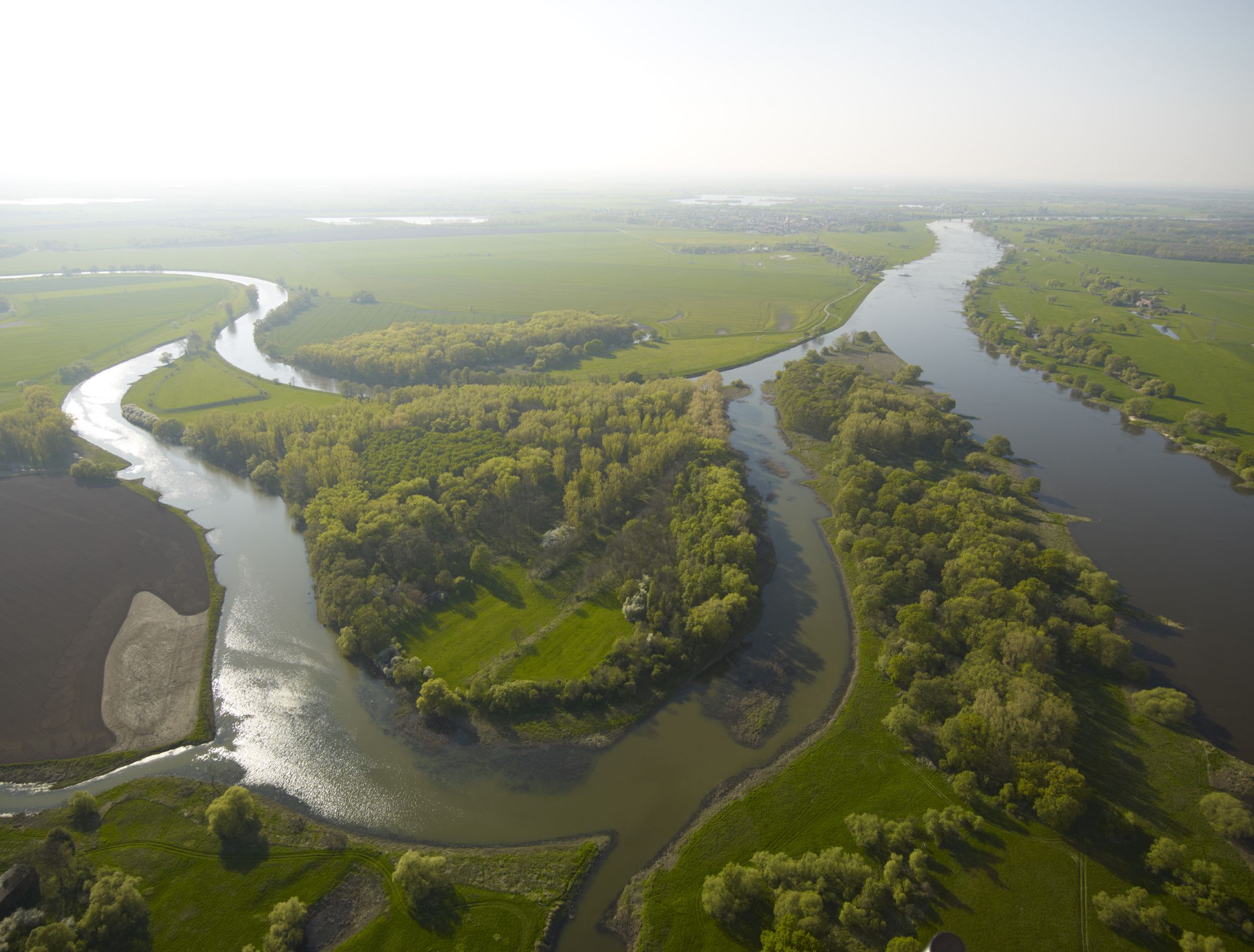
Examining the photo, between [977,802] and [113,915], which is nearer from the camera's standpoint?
[113,915]

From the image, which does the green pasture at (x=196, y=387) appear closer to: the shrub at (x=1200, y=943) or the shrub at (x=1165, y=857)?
the shrub at (x=1165, y=857)

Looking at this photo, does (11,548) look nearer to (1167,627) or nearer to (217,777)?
(217,777)

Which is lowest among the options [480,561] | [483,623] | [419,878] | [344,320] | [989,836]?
[419,878]

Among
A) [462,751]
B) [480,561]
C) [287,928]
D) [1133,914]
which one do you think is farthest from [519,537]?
[1133,914]

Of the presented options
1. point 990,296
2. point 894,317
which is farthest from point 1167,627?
point 990,296

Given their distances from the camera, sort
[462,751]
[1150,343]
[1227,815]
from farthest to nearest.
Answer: [1150,343], [462,751], [1227,815]

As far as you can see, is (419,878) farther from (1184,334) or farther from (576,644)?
(1184,334)
